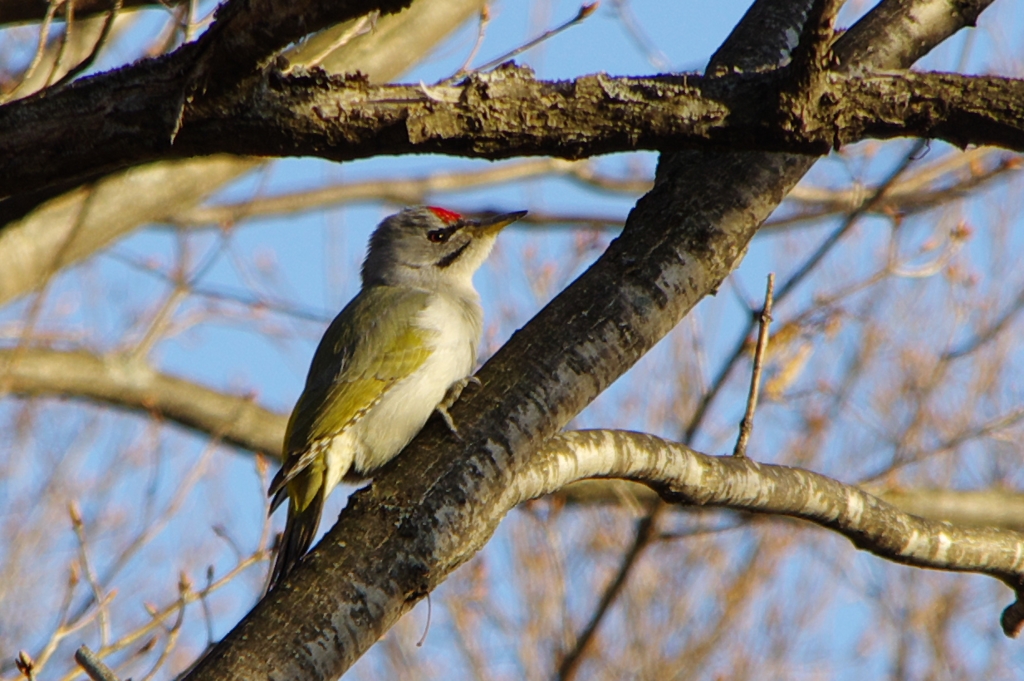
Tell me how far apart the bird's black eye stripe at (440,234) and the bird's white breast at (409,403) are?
866 mm

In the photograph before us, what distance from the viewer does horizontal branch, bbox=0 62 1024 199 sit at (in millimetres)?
2592

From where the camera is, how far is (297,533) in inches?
180

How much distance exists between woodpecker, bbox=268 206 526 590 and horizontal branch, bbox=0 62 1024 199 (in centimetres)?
169

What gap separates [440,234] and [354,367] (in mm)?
1220

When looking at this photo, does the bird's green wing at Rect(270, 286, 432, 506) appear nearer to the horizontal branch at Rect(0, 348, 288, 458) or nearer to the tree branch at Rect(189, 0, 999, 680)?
the tree branch at Rect(189, 0, 999, 680)

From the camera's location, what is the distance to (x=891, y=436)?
9.07m

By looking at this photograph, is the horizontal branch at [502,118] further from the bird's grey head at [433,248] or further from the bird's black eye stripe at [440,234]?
the bird's black eye stripe at [440,234]

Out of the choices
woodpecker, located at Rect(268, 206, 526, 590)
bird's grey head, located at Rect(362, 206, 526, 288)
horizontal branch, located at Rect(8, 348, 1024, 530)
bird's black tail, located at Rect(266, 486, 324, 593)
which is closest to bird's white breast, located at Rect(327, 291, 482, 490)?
woodpecker, located at Rect(268, 206, 526, 590)

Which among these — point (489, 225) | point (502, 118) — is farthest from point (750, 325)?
point (502, 118)

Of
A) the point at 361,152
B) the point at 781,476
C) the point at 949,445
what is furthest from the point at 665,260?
the point at 949,445

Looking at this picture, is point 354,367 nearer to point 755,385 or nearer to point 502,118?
point 755,385

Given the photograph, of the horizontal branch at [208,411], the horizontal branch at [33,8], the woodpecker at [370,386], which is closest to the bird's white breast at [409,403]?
the woodpecker at [370,386]

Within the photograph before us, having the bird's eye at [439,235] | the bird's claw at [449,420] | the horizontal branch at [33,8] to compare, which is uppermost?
the bird's eye at [439,235]

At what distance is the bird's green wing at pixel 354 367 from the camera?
4754mm
